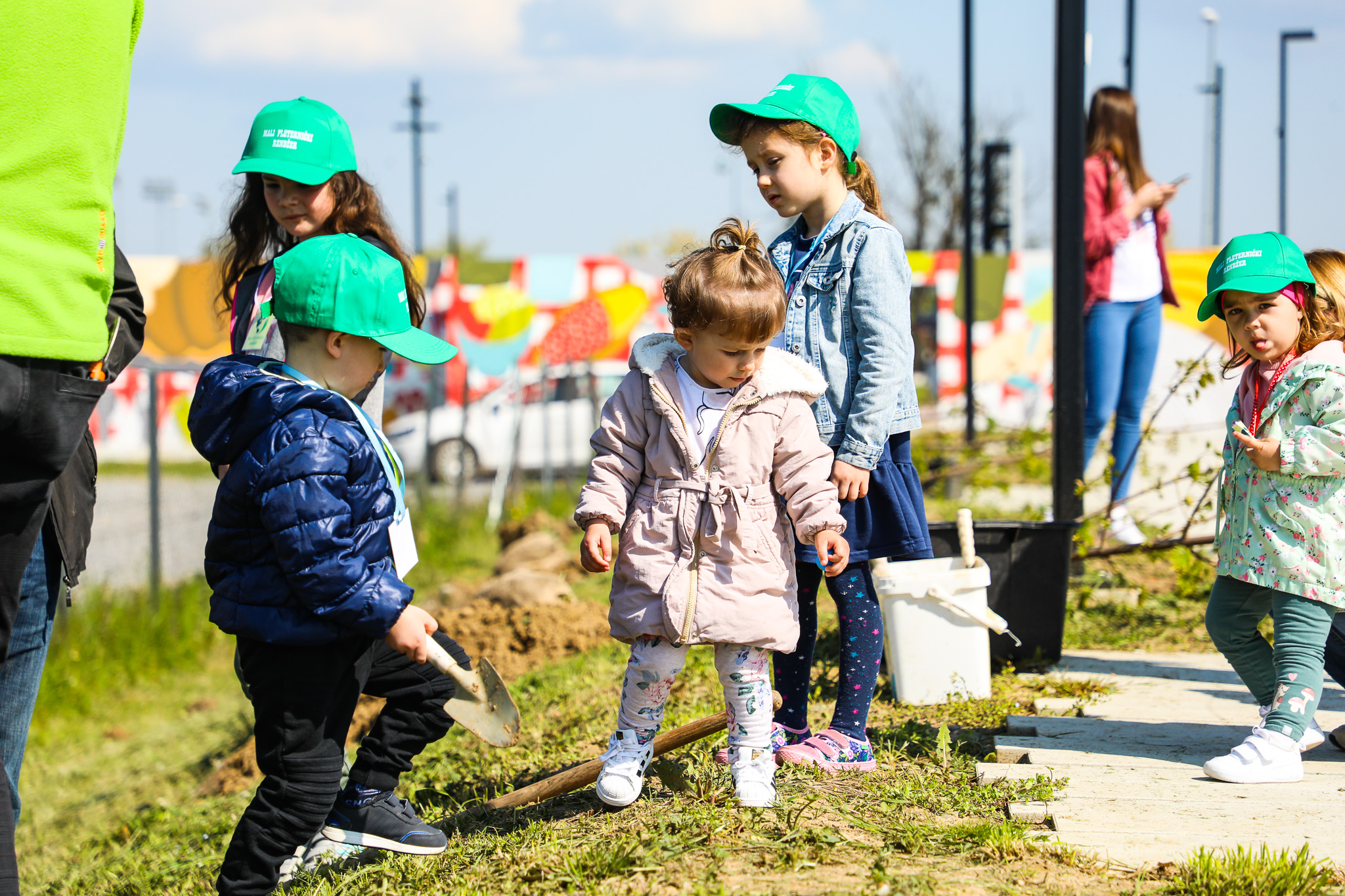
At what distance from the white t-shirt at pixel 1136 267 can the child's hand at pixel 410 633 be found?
13.5ft

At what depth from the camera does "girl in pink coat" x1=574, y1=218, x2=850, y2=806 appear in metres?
2.66

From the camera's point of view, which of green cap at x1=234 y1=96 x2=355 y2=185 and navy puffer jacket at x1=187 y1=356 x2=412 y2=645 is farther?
green cap at x1=234 y1=96 x2=355 y2=185

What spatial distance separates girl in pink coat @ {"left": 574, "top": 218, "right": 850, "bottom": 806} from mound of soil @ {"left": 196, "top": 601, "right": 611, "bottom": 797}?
2509 millimetres

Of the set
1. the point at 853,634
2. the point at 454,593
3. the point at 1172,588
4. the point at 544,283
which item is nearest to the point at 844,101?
the point at 853,634

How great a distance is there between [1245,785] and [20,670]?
114 inches

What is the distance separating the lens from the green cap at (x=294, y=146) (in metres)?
3.11

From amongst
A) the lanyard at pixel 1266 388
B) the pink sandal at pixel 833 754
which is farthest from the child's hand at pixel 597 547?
the lanyard at pixel 1266 388

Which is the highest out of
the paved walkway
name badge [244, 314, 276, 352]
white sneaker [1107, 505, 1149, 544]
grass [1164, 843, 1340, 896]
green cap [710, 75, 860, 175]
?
green cap [710, 75, 860, 175]

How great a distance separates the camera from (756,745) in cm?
279

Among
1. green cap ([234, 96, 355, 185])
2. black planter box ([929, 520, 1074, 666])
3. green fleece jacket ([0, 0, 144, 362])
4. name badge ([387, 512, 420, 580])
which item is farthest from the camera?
→ black planter box ([929, 520, 1074, 666])

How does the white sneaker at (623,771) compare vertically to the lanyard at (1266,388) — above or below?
below

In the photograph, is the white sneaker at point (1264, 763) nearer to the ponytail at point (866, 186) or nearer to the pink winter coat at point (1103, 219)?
the ponytail at point (866, 186)

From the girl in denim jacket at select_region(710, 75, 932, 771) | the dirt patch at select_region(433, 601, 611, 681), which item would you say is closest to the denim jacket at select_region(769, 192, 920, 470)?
the girl in denim jacket at select_region(710, 75, 932, 771)

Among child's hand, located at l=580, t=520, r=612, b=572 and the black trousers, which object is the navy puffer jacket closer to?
the black trousers
